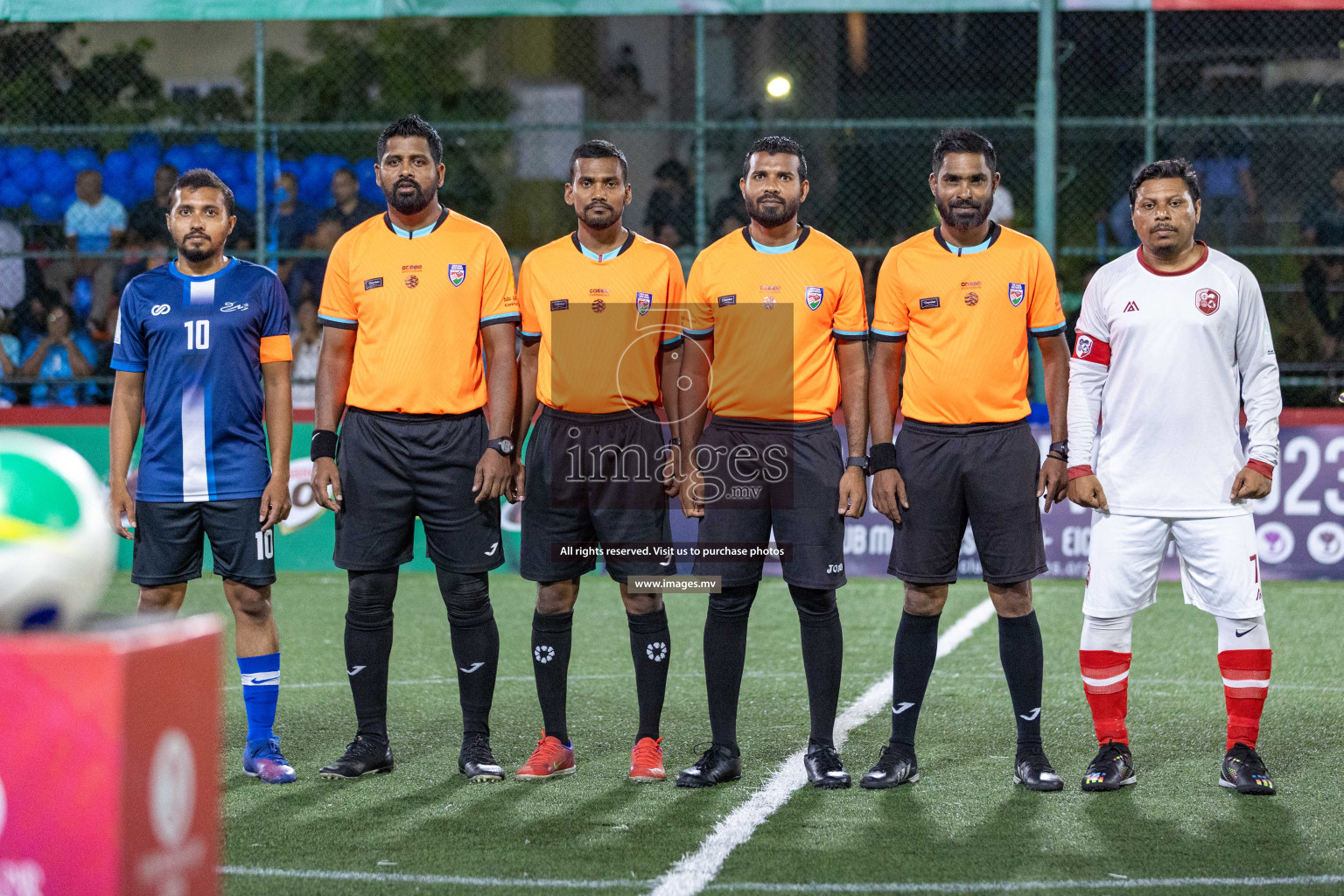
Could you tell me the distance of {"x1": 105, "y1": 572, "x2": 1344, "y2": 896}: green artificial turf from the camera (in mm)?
4152


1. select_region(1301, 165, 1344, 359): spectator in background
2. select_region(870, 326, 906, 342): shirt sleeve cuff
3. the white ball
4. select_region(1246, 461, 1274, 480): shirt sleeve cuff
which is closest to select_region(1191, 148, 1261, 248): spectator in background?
select_region(1301, 165, 1344, 359): spectator in background

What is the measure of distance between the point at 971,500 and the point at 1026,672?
0.62 metres

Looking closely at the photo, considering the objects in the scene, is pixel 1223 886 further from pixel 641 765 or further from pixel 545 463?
pixel 545 463

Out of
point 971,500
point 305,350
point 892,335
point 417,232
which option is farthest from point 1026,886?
point 305,350

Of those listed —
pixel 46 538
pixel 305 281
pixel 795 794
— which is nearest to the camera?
pixel 46 538

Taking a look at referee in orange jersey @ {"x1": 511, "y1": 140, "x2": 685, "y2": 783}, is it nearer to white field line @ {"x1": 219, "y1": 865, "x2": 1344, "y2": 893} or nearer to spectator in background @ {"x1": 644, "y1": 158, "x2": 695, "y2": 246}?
white field line @ {"x1": 219, "y1": 865, "x2": 1344, "y2": 893}

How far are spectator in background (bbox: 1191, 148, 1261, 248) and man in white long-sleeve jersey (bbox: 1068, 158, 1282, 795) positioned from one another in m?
7.53

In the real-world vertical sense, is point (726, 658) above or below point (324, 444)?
below

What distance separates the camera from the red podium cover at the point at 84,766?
2.42 m

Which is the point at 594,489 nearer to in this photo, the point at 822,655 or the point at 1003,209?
the point at 822,655

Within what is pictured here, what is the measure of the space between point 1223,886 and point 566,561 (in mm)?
2417

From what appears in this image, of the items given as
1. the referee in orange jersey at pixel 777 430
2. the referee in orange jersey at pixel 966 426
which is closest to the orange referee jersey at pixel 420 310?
the referee in orange jersey at pixel 777 430

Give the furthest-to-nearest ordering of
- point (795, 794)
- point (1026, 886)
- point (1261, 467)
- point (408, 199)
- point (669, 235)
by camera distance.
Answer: point (669, 235), point (408, 199), point (1261, 467), point (795, 794), point (1026, 886)

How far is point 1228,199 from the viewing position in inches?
489
